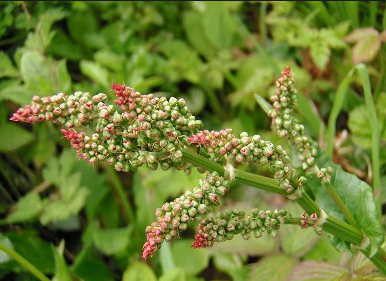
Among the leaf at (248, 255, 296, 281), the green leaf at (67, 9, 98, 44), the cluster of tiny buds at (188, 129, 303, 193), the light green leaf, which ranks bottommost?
the leaf at (248, 255, 296, 281)

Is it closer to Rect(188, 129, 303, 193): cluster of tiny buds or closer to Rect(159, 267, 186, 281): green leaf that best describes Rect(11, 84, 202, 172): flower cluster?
Rect(188, 129, 303, 193): cluster of tiny buds

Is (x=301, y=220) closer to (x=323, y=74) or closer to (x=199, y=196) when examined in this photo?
(x=199, y=196)

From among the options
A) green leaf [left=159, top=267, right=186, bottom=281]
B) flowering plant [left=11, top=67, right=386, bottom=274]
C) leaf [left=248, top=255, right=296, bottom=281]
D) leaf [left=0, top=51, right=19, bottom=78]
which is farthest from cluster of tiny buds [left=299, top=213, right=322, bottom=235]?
leaf [left=0, top=51, right=19, bottom=78]

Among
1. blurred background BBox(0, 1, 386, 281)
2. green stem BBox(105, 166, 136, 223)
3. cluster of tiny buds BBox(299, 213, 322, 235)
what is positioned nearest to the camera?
cluster of tiny buds BBox(299, 213, 322, 235)

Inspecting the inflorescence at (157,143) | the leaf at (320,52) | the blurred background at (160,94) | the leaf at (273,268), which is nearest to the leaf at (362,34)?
the blurred background at (160,94)

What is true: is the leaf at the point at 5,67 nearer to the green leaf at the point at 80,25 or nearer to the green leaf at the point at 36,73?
the green leaf at the point at 36,73

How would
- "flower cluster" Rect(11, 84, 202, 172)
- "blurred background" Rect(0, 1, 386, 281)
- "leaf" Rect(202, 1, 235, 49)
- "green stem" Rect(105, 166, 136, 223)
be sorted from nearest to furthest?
"flower cluster" Rect(11, 84, 202, 172) < "blurred background" Rect(0, 1, 386, 281) < "green stem" Rect(105, 166, 136, 223) < "leaf" Rect(202, 1, 235, 49)

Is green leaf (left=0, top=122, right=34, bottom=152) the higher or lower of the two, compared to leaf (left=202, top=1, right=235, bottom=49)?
lower

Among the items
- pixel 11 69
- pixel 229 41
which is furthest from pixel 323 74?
pixel 11 69

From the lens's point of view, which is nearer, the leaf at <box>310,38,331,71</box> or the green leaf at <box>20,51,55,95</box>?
the green leaf at <box>20,51,55,95</box>
